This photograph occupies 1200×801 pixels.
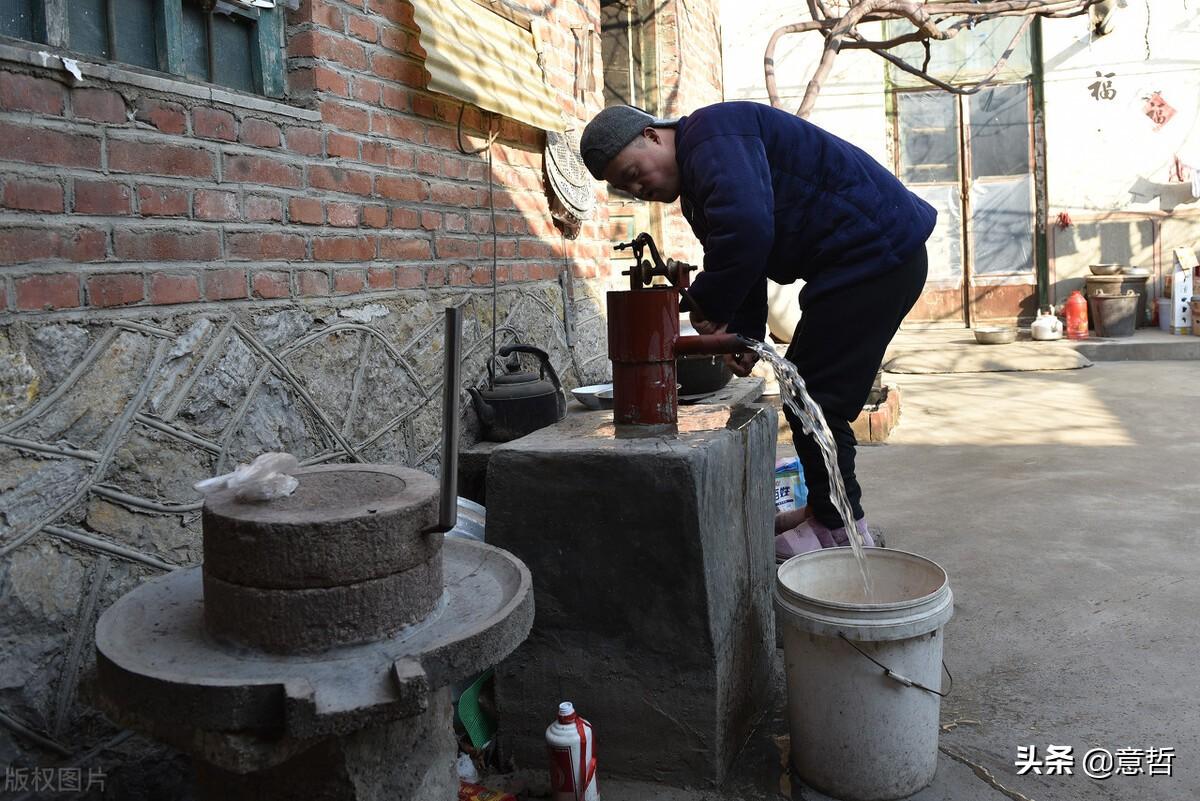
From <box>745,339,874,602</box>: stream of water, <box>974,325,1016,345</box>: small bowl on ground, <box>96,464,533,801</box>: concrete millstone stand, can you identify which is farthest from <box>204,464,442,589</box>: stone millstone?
<box>974,325,1016,345</box>: small bowl on ground

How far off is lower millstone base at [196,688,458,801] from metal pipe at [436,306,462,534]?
0.37 m

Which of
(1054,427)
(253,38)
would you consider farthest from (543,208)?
(1054,427)

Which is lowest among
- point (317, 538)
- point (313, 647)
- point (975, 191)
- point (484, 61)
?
point (313, 647)

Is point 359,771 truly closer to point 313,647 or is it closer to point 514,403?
point 313,647

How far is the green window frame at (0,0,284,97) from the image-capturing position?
2055 mm

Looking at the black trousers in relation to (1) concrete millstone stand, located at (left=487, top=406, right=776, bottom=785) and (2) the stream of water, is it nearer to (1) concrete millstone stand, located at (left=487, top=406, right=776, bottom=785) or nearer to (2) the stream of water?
(2) the stream of water

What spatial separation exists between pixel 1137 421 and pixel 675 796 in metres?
5.50

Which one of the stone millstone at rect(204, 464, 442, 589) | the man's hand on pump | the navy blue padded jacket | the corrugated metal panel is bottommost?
the stone millstone at rect(204, 464, 442, 589)

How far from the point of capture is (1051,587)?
3492 millimetres

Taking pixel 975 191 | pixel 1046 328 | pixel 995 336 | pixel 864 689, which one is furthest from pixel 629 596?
pixel 975 191

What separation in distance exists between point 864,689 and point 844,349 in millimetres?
1256

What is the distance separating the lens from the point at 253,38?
8.82 feet

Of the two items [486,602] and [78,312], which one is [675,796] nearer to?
[486,602]

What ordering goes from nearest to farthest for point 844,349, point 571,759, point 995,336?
1. point 571,759
2. point 844,349
3. point 995,336
